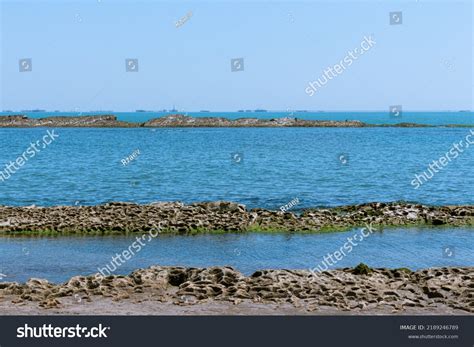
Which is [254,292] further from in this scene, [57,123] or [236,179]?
[57,123]

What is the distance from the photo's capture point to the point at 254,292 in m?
16.5

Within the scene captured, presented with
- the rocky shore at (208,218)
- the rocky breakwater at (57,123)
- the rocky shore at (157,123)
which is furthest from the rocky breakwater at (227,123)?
the rocky shore at (208,218)

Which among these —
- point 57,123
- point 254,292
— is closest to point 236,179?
point 254,292

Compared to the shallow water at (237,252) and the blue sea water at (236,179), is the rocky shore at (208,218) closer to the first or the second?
the shallow water at (237,252)

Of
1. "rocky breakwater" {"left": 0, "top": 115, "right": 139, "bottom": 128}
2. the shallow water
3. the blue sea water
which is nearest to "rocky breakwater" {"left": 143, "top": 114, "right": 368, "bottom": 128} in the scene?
"rocky breakwater" {"left": 0, "top": 115, "right": 139, "bottom": 128}

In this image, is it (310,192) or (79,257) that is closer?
(79,257)

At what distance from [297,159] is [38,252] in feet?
180

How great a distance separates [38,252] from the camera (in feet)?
78.3

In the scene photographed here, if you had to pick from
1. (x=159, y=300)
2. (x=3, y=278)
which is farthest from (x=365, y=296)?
(x=3, y=278)

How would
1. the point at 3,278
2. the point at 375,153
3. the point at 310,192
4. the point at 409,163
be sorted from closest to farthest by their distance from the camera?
the point at 3,278 → the point at 310,192 → the point at 409,163 → the point at 375,153

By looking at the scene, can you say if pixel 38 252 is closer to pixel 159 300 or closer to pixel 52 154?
pixel 159 300

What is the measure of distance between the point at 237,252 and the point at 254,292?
25.5ft
